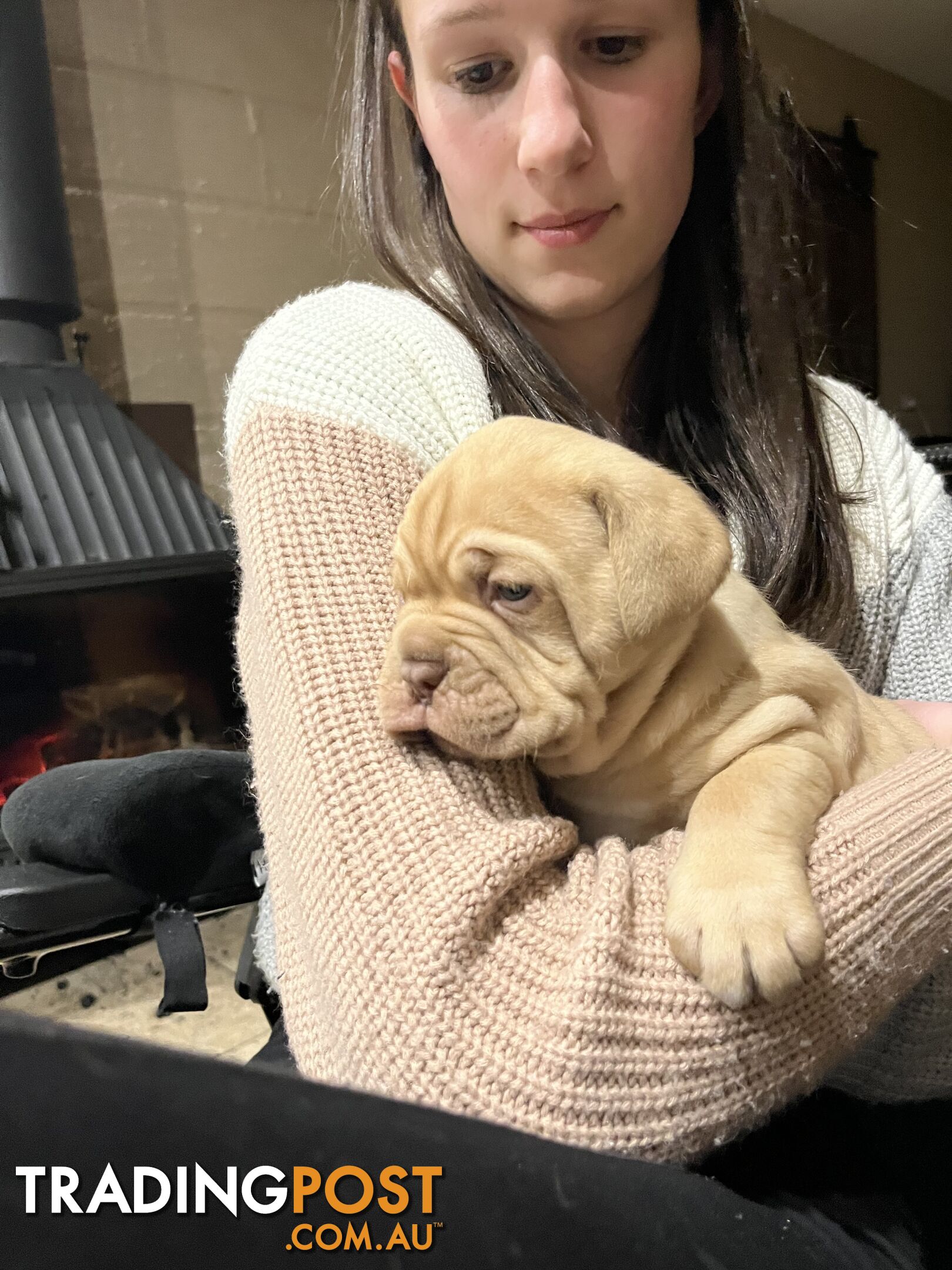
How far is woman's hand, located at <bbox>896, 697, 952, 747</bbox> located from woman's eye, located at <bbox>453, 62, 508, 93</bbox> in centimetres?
104

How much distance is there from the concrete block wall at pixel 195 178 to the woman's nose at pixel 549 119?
2.09 m

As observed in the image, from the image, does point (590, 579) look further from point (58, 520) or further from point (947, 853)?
point (58, 520)

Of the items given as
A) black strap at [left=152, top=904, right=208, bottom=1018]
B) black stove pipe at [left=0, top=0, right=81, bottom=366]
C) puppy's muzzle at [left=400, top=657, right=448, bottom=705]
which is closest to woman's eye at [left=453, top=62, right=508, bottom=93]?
puppy's muzzle at [left=400, top=657, right=448, bottom=705]

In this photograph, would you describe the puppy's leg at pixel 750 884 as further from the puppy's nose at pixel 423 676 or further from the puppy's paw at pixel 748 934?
the puppy's nose at pixel 423 676

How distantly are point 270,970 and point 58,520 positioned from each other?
1778 millimetres

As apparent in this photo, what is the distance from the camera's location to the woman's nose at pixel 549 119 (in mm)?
1173

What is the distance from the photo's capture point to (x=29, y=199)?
274cm

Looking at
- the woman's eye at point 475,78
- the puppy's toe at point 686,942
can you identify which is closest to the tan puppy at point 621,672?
the puppy's toe at point 686,942

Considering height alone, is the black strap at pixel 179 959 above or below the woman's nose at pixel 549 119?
below

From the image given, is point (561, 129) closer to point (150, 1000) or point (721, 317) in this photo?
point (721, 317)

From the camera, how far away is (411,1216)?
622 mm

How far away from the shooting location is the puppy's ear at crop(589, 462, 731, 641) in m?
0.96

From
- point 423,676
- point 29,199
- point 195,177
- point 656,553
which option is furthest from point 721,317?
point 195,177

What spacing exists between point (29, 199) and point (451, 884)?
273 cm
